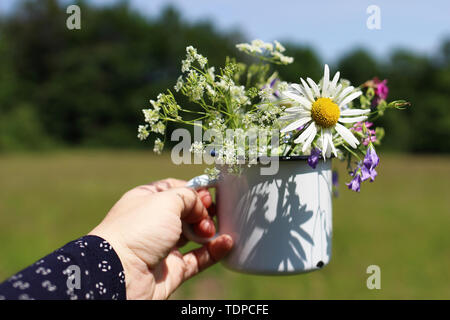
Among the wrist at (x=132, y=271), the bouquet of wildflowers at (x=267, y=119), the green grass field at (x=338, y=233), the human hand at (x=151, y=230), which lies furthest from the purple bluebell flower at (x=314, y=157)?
the green grass field at (x=338, y=233)

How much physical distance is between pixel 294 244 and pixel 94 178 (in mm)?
13751

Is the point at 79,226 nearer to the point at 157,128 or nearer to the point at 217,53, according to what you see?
the point at 157,128

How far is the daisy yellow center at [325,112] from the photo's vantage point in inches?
46.1

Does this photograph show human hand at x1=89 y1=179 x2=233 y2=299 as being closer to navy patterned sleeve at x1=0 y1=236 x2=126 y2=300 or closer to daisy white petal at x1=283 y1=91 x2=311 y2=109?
navy patterned sleeve at x1=0 y1=236 x2=126 y2=300

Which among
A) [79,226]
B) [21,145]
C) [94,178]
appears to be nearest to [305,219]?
[79,226]

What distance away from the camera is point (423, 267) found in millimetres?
6410

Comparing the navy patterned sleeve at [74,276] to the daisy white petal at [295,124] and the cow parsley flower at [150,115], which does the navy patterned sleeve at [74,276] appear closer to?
the cow parsley flower at [150,115]

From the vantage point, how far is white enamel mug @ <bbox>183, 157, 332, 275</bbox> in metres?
1.35

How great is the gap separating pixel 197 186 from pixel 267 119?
41 centimetres

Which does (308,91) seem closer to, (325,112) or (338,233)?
(325,112)

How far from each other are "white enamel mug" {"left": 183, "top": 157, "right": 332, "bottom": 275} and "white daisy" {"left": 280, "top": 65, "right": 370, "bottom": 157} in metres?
0.16

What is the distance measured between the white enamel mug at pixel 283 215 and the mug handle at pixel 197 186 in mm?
64

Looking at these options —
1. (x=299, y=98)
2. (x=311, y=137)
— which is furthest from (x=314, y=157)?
(x=299, y=98)

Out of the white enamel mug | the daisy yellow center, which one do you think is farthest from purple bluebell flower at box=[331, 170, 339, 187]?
the daisy yellow center
